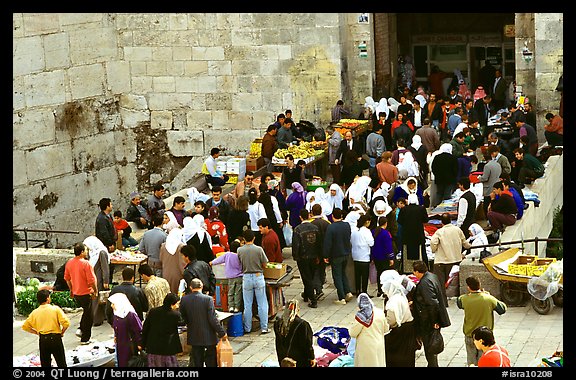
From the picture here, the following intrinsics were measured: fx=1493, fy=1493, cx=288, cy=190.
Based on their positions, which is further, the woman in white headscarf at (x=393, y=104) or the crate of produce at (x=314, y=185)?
the woman in white headscarf at (x=393, y=104)

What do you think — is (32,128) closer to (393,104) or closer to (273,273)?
(393,104)

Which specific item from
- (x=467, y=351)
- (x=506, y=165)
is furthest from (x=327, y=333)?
(x=506, y=165)

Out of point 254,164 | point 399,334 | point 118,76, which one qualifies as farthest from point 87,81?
point 399,334

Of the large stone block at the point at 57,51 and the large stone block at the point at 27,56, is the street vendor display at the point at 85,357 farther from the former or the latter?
the large stone block at the point at 57,51

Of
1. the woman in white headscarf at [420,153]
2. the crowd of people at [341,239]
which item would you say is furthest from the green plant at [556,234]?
the woman in white headscarf at [420,153]

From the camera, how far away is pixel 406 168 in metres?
26.4

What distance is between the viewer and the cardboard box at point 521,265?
2137cm

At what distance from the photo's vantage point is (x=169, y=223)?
75.2ft

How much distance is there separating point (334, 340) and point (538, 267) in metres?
3.82

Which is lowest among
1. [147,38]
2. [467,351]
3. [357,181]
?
[467,351]

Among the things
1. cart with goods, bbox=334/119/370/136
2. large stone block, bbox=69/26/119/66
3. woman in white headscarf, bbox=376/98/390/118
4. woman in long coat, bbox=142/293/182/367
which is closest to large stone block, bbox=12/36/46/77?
large stone block, bbox=69/26/119/66

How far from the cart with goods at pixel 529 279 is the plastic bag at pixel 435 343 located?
2.87 m

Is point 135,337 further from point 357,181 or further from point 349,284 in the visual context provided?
point 357,181

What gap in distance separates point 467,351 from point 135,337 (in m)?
4.15
